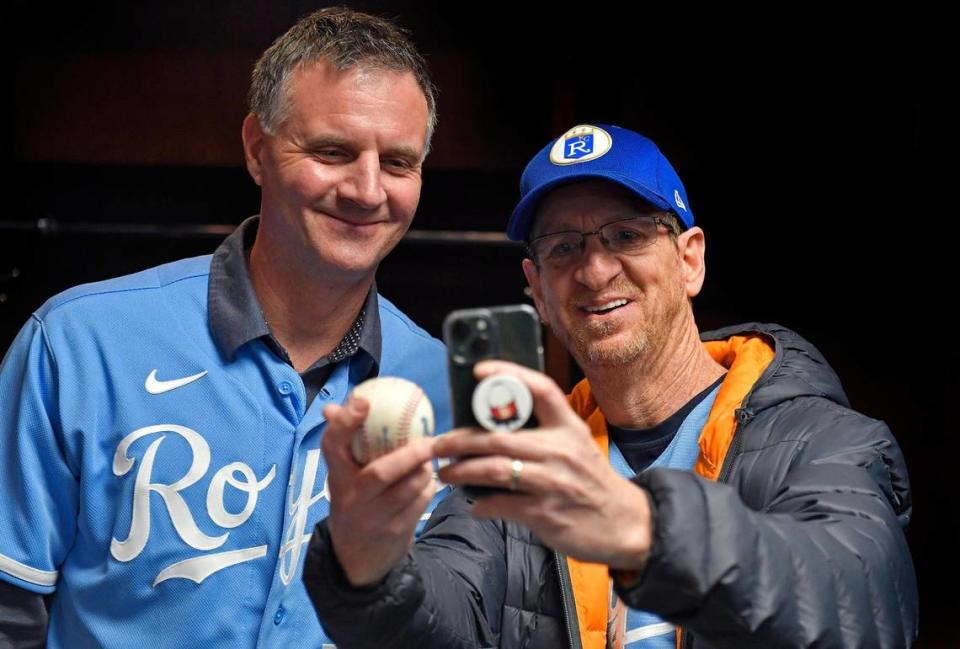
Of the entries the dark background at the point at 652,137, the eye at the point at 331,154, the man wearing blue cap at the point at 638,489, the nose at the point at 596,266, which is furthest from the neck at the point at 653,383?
the dark background at the point at 652,137

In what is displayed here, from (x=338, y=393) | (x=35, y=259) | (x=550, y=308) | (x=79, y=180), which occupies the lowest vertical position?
(x=338, y=393)

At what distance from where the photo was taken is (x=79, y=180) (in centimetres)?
330

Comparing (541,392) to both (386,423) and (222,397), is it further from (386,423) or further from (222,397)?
(222,397)

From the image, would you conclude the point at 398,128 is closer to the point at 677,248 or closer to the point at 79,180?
the point at 677,248

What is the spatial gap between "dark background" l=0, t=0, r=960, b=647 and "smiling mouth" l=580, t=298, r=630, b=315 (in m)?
1.37

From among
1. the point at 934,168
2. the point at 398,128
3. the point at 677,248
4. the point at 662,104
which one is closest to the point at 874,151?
the point at 934,168

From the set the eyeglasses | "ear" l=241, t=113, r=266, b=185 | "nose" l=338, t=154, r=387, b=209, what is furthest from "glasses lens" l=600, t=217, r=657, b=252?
"ear" l=241, t=113, r=266, b=185

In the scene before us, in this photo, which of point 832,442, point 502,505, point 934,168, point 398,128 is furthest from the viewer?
point 934,168

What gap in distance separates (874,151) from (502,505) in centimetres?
230

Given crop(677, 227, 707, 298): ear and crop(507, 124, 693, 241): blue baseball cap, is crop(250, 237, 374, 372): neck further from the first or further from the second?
crop(677, 227, 707, 298): ear

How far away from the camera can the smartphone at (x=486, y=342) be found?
1180 mm

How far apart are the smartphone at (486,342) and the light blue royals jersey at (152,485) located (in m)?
0.72

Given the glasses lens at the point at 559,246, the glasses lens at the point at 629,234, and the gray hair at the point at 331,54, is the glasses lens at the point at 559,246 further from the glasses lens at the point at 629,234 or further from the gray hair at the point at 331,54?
the gray hair at the point at 331,54

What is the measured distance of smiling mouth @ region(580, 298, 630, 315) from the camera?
183 centimetres
